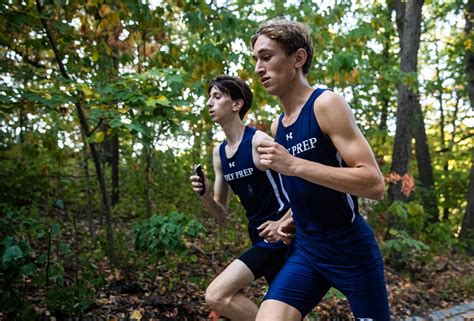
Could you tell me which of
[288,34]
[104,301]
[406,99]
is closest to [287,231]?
[288,34]

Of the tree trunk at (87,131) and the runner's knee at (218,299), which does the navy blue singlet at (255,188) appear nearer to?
the runner's knee at (218,299)

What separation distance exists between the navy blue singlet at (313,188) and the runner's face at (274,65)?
20 centimetres

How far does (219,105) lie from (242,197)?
0.72 meters

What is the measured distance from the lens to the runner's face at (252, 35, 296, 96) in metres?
2.48

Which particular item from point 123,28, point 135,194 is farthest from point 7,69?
point 135,194

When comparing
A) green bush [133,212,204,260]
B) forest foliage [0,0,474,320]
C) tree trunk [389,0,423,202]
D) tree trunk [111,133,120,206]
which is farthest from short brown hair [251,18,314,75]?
tree trunk [111,133,120,206]

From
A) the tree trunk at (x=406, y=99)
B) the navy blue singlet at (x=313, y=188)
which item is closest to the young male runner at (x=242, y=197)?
the navy blue singlet at (x=313, y=188)

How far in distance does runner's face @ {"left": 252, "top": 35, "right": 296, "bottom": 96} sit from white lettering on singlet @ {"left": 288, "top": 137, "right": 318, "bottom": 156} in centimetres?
35

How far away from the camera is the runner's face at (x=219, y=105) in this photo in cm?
346

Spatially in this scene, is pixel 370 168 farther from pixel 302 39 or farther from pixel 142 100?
pixel 142 100

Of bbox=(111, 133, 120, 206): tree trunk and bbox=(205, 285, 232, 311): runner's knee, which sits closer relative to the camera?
bbox=(205, 285, 232, 311): runner's knee

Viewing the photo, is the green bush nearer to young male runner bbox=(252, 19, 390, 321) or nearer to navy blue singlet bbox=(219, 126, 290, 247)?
navy blue singlet bbox=(219, 126, 290, 247)

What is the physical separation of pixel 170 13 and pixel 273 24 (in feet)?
10.9

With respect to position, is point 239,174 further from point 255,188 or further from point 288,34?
point 288,34
